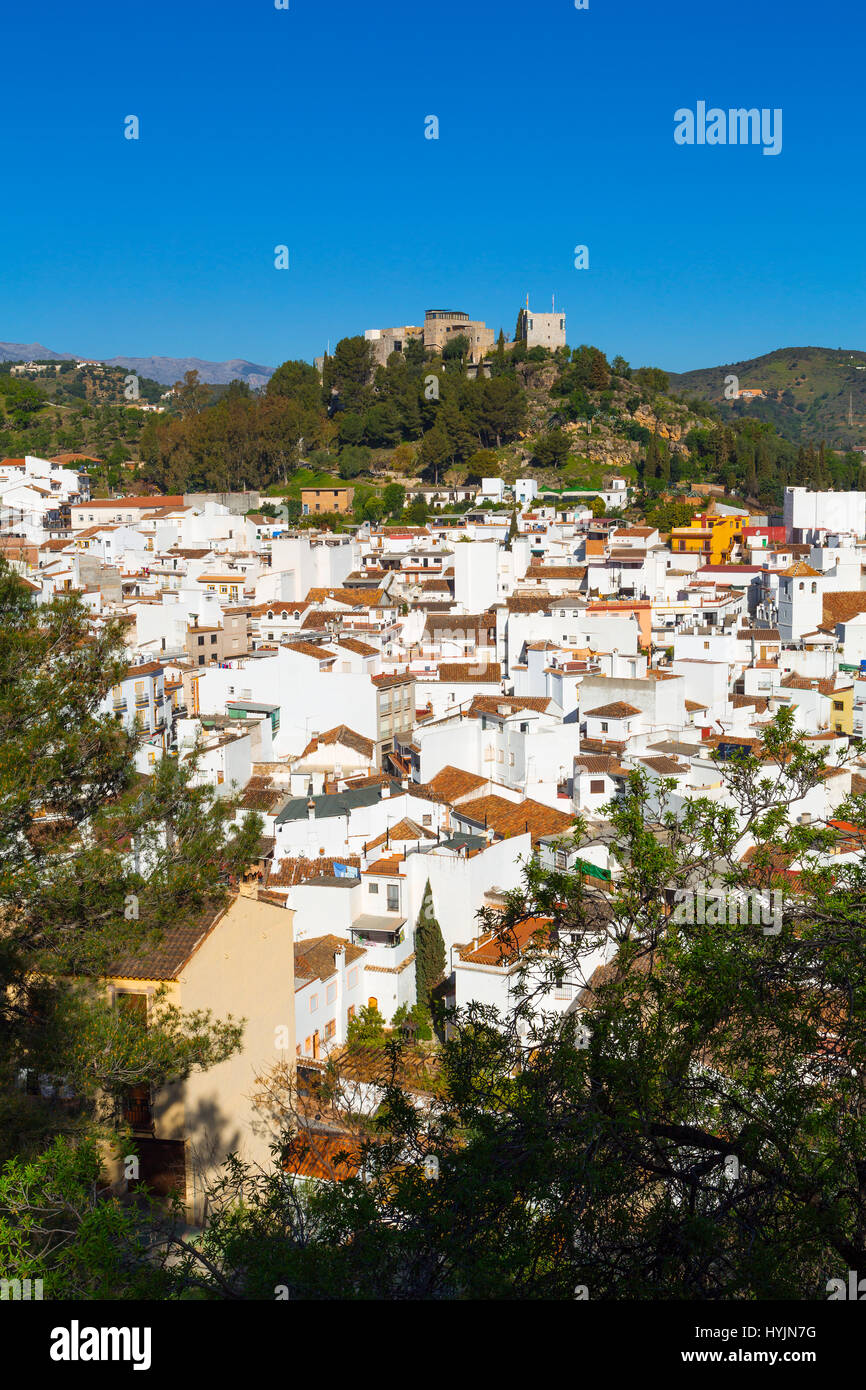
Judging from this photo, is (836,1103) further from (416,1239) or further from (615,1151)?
(416,1239)

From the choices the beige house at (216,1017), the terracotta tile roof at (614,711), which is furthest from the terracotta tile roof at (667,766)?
the beige house at (216,1017)

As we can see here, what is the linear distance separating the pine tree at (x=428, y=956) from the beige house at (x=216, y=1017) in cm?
545

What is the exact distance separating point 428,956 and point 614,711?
7.63 metres

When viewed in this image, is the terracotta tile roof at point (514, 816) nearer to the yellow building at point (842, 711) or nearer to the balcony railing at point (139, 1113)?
the yellow building at point (842, 711)

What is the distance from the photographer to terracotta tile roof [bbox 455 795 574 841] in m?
15.8

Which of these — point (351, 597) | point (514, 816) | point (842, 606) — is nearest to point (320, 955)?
point (514, 816)

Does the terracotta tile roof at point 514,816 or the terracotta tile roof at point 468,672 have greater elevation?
the terracotta tile roof at point 468,672

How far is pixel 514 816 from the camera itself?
16.4 meters

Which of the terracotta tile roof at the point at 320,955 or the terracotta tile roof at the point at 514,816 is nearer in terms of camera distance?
the terracotta tile roof at the point at 320,955

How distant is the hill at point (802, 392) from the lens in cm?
10406

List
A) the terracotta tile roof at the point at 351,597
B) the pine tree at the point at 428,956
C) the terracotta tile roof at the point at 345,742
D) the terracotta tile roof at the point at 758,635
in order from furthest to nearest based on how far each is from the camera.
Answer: the terracotta tile roof at the point at 351,597, the terracotta tile roof at the point at 758,635, the terracotta tile roof at the point at 345,742, the pine tree at the point at 428,956

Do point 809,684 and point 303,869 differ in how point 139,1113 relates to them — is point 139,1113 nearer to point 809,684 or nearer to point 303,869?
point 303,869

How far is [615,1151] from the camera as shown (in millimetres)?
4137

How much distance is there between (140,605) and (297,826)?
12.3m
